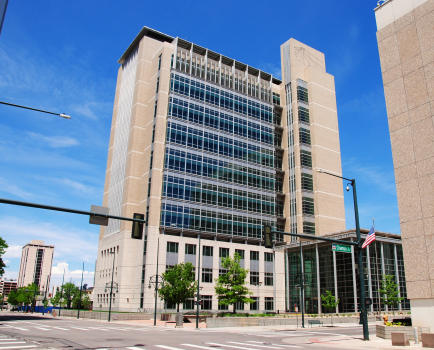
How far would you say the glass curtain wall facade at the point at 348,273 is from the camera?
61.9 meters

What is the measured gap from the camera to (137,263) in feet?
227

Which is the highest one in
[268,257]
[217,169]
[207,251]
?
[217,169]

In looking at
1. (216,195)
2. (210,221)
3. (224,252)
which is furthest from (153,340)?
(216,195)

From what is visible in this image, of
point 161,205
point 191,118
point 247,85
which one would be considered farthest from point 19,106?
point 247,85

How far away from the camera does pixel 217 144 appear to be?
78.3 m

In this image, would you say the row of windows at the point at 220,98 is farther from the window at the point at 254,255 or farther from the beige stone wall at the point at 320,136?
the window at the point at 254,255

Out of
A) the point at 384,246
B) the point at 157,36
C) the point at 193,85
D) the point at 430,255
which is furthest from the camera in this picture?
the point at 157,36

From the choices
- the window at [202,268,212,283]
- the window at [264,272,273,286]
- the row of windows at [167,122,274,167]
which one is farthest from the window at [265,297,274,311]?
the row of windows at [167,122,274,167]

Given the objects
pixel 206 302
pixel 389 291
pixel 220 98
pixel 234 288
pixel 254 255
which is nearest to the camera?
pixel 234 288

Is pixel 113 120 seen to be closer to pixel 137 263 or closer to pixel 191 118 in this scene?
pixel 191 118

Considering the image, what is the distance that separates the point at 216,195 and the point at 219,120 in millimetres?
16036

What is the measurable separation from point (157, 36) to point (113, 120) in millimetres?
22600

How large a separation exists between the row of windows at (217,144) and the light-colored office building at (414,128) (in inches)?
1939

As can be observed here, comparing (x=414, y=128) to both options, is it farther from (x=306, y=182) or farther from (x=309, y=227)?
(x=306, y=182)
